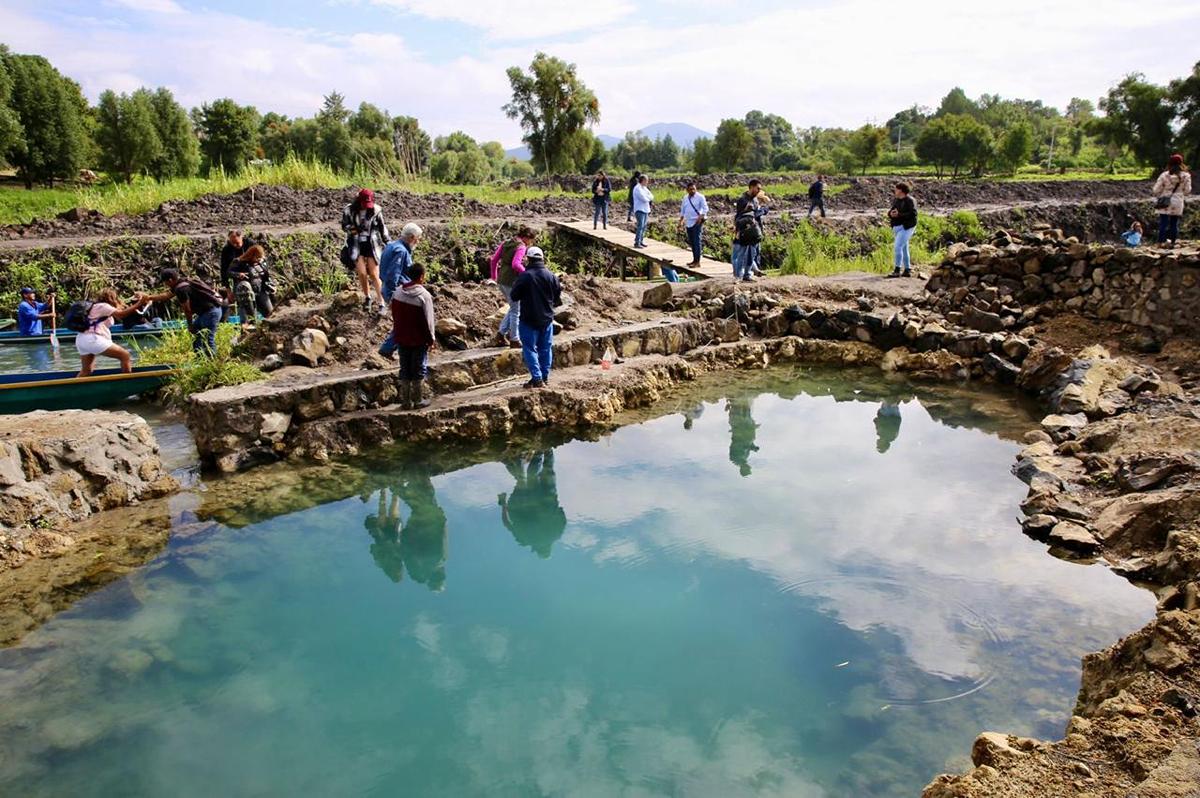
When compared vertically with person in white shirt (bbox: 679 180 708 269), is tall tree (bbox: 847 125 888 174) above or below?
above

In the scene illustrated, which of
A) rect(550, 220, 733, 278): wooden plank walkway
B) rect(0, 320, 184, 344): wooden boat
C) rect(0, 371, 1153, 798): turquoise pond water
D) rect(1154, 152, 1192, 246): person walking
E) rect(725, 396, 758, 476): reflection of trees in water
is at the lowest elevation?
rect(0, 371, 1153, 798): turquoise pond water

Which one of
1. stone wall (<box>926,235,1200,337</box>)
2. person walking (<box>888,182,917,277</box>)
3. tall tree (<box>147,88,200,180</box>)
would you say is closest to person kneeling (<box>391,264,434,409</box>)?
person walking (<box>888,182,917,277</box>)

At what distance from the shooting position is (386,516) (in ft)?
24.0

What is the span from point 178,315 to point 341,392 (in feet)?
23.8

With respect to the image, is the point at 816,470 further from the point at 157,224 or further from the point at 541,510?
the point at 157,224

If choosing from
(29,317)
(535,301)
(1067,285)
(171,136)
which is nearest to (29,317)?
(29,317)

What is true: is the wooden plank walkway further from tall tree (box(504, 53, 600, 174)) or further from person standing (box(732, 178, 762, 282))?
tall tree (box(504, 53, 600, 174))

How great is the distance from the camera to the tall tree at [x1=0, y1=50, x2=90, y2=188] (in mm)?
31875

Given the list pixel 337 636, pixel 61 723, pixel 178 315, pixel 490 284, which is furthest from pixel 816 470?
pixel 178 315

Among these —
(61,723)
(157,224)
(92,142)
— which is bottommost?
(61,723)

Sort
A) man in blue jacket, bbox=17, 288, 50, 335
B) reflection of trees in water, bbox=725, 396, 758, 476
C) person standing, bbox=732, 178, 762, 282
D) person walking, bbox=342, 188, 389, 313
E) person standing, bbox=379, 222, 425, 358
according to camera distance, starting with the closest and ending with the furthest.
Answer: reflection of trees in water, bbox=725, 396, 758, 476 < person standing, bbox=379, 222, 425, 358 < person walking, bbox=342, 188, 389, 313 < man in blue jacket, bbox=17, 288, 50, 335 < person standing, bbox=732, 178, 762, 282

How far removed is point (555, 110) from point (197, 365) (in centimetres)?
3254

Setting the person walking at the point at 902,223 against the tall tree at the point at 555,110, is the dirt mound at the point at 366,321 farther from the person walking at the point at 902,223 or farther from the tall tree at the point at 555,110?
the tall tree at the point at 555,110

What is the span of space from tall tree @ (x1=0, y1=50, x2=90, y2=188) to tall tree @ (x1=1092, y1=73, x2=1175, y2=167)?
4938 cm
